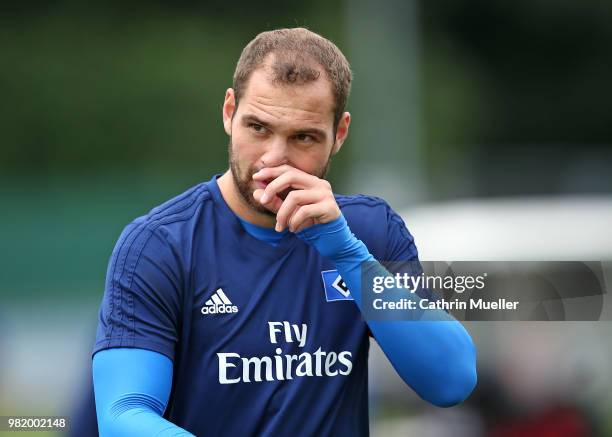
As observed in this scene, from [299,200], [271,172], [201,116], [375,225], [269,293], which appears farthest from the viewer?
[201,116]

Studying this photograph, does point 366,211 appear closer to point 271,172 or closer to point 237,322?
point 271,172

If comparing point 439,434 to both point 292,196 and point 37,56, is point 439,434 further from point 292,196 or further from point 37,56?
point 37,56

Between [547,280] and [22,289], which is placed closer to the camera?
[547,280]

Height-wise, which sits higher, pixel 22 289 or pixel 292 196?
pixel 292 196

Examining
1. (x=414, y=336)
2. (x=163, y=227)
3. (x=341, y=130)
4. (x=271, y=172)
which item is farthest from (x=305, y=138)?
(x=414, y=336)

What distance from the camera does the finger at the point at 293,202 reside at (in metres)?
2.88

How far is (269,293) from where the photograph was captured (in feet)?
10.3

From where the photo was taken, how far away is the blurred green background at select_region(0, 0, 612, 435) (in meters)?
11.6

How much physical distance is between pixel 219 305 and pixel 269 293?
165mm

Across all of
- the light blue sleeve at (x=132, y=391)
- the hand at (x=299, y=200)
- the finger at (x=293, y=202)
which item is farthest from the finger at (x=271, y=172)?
the light blue sleeve at (x=132, y=391)

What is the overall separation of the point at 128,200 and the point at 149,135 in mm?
4533

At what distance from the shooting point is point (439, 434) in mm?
7203

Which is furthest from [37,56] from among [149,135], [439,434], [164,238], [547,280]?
[164,238]

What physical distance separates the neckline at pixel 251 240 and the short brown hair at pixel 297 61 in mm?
344
